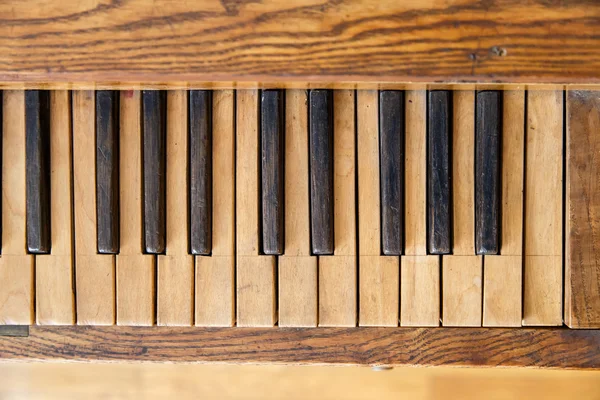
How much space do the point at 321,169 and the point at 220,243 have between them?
10.1 inches

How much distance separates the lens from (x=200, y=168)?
3.95ft

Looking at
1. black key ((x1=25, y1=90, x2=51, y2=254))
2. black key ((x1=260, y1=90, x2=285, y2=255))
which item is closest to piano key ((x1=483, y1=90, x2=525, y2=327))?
black key ((x1=260, y1=90, x2=285, y2=255))

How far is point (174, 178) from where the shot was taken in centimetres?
122

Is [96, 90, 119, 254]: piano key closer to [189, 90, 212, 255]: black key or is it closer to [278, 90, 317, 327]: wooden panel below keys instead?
[189, 90, 212, 255]: black key

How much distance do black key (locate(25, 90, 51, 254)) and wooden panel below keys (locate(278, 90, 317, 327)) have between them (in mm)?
489

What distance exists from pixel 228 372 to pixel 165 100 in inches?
33.9

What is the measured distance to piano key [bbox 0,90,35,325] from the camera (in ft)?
4.01

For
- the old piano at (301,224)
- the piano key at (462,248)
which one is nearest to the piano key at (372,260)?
the old piano at (301,224)

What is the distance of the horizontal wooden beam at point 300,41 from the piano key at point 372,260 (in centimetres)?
20

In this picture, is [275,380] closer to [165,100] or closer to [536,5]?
[165,100]

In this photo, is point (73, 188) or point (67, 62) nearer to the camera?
point (67, 62)

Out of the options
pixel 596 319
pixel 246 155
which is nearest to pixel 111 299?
pixel 246 155

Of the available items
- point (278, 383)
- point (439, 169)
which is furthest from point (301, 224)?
point (278, 383)

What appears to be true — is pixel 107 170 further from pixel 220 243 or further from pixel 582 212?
pixel 582 212
